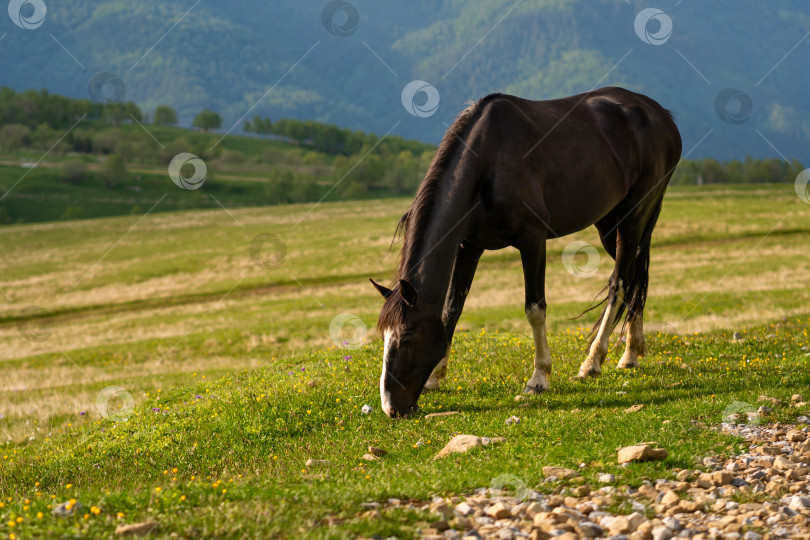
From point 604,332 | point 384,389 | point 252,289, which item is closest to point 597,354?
point 604,332

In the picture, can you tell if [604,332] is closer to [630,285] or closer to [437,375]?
[630,285]

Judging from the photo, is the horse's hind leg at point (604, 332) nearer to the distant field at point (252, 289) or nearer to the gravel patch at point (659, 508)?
the gravel patch at point (659, 508)

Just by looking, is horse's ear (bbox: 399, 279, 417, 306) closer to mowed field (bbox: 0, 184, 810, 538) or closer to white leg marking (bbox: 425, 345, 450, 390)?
mowed field (bbox: 0, 184, 810, 538)

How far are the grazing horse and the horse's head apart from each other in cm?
1

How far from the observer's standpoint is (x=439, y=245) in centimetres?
869

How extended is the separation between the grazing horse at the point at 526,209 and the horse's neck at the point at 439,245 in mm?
13

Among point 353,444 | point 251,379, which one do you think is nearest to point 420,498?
point 353,444

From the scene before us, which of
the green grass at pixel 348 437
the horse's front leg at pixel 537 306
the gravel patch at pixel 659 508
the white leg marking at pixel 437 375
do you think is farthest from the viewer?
the white leg marking at pixel 437 375

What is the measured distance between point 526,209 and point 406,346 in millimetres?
2555

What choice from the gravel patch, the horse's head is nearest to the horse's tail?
the horse's head

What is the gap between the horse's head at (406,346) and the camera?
27.6 feet

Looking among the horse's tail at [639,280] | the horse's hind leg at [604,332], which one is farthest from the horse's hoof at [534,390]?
the horse's tail at [639,280]

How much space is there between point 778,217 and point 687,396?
193ft

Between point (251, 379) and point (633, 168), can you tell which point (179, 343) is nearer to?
point (251, 379)
